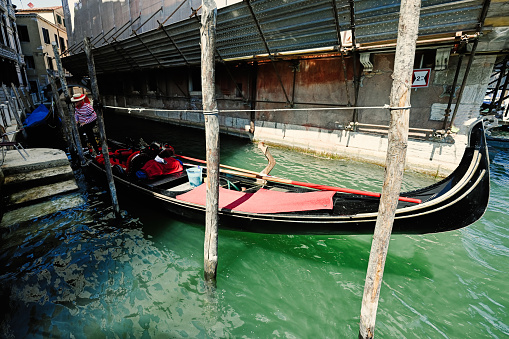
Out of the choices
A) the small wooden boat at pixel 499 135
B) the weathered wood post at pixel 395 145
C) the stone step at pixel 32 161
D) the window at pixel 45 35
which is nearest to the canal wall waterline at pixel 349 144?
the stone step at pixel 32 161

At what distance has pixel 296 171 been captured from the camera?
7145mm

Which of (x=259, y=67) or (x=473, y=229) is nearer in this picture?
(x=473, y=229)

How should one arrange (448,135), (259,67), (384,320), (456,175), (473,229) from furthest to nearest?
1. (259,67)
2. (448,135)
3. (473,229)
4. (456,175)
5. (384,320)

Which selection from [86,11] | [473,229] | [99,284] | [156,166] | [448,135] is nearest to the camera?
[99,284]

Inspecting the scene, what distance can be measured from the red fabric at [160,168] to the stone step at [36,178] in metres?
2.30

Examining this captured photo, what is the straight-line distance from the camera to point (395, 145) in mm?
1868

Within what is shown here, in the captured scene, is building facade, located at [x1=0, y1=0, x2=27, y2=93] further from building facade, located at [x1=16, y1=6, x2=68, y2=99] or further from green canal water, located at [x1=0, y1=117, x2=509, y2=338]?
green canal water, located at [x1=0, y1=117, x2=509, y2=338]

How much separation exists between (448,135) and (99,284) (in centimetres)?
810

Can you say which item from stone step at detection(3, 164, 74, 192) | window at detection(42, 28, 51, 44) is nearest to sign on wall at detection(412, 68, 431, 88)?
stone step at detection(3, 164, 74, 192)

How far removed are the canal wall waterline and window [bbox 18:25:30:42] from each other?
27.1 metres

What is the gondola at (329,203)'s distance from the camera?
2428 millimetres

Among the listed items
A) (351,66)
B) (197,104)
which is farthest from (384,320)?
(197,104)

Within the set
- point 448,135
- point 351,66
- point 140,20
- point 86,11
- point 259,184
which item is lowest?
point 259,184

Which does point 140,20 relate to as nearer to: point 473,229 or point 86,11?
point 86,11
